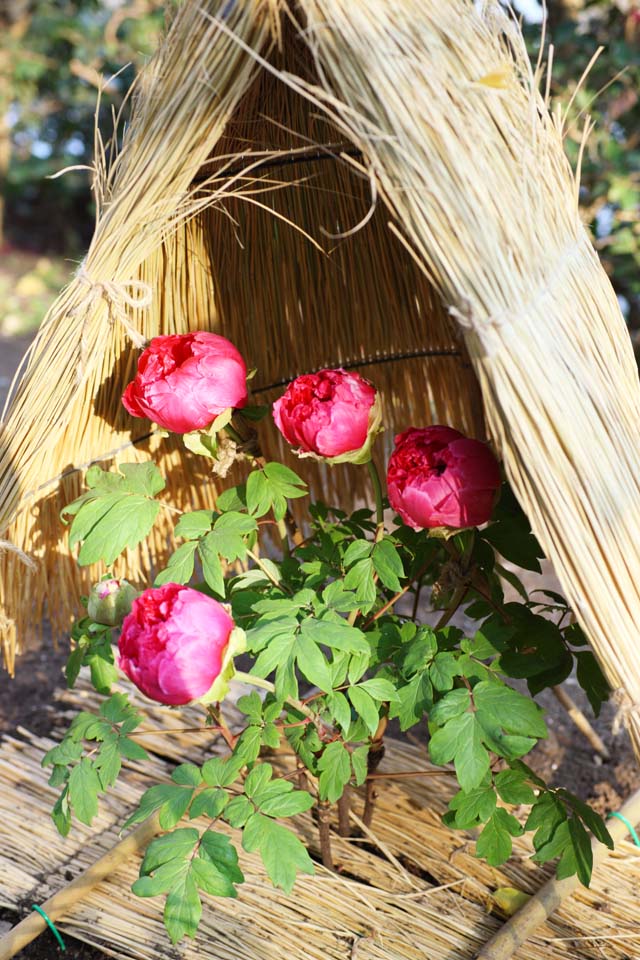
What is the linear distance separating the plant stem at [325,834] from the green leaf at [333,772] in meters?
0.14

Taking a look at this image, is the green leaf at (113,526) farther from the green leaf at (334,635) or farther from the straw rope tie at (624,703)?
the straw rope tie at (624,703)

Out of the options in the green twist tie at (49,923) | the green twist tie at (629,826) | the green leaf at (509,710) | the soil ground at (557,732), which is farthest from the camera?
the soil ground at (557,732)

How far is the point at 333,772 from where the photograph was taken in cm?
82

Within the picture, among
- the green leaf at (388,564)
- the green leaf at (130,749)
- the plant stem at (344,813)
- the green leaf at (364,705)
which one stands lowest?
the plant stem at (344,813)

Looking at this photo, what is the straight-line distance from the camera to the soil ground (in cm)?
133

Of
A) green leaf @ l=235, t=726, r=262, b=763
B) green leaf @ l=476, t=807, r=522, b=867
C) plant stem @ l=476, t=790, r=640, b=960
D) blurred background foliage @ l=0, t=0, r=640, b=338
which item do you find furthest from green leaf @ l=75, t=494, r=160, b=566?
blurred background foliage @ l=0, t=0, r=640, b=338

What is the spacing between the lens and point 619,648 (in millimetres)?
700

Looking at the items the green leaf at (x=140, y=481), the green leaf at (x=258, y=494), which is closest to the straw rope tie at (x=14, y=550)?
the green leaf at (x=140, y=481)

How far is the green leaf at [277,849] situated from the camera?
0.71 meters

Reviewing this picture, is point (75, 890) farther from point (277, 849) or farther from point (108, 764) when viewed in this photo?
point (277, 849)

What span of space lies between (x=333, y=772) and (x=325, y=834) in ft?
0.73

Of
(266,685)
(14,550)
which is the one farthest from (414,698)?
(14,550)

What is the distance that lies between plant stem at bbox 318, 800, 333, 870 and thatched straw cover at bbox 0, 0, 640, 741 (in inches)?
15.2

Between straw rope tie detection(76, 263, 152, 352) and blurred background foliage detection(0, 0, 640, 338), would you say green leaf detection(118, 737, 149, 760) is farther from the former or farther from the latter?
blurred background foliage detection(0, 0, 640, 338)
